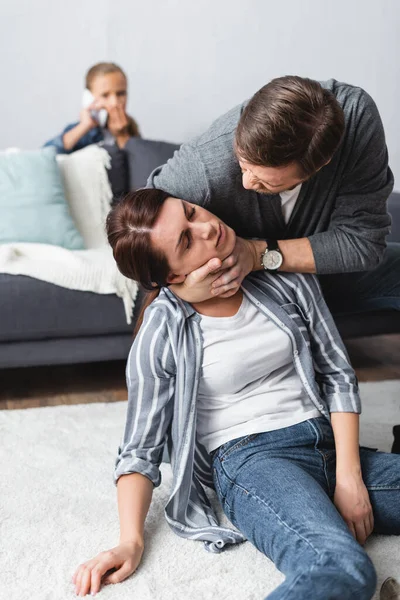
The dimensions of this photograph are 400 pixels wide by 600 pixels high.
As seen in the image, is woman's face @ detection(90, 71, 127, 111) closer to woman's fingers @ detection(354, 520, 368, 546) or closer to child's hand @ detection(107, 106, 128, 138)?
child's hand @ detection(107, 106, 128, 138)

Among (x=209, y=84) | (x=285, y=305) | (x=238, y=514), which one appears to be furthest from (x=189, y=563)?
(x=209, y=84)

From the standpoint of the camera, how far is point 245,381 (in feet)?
4.92

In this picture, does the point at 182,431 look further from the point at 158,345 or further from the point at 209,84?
the point at 209,84

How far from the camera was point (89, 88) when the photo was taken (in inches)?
130

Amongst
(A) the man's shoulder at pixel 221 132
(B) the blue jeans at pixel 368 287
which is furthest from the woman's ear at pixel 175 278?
(B) the blue jeans at pixel 368 287

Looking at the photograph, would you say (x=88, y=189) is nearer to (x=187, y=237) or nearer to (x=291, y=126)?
(x=187, y=237)

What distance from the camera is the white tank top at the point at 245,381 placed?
58.5 inches

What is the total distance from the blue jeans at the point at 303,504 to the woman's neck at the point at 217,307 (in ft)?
0.83

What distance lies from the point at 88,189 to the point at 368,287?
1.38 m

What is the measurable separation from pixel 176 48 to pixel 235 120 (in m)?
2.23

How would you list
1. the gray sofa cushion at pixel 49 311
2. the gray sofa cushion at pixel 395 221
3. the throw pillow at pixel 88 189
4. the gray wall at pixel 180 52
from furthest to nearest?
the gray wall at pixel 180 52
the throw pillow at pixel 88 189
the gray sofa cushion at pixel 395 221
the gray sofa cushion at pixel 49 311

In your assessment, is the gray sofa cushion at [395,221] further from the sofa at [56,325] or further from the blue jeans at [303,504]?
the blue jeans at [303,504]

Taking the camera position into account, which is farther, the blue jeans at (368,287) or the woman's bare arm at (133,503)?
the blue jeans at (368,287)

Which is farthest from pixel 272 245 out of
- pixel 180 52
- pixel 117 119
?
pixel 180 52
